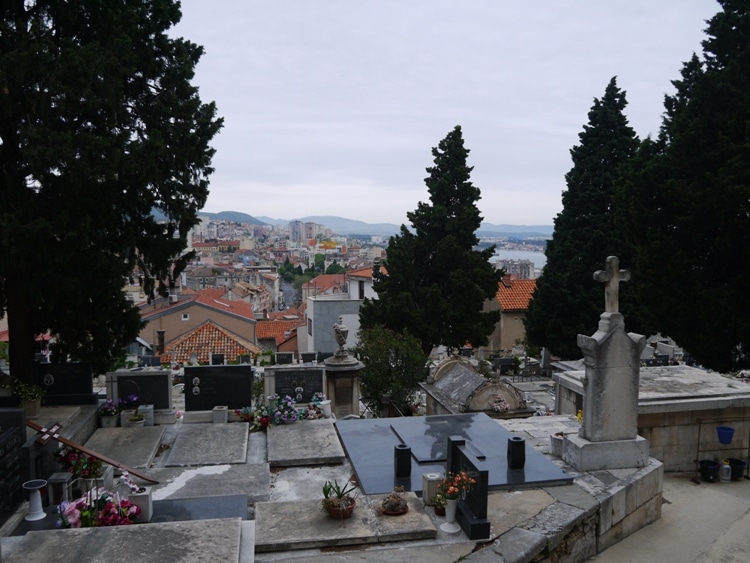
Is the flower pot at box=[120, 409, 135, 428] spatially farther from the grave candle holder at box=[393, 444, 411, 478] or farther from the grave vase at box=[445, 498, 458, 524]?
the grave vase at box=[445, 498, 458, 524]

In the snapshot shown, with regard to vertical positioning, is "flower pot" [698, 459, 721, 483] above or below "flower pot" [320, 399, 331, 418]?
below

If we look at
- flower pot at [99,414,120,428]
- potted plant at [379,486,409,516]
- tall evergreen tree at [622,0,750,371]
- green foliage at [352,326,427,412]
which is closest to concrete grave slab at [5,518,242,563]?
potted plant at [379,486,409,516]

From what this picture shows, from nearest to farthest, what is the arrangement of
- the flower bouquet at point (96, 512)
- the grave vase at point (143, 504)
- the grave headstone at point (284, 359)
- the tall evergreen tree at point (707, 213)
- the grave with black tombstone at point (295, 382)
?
the flower bouquet at point (96, 512) < the grave vase at point (143, 504) < the grave with black tombstone at point (295, 382) < the tall evergreen tree at point (707, 213) < the grave headstone at point (284, 359)

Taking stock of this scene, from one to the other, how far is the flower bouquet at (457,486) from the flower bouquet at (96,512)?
358 cm

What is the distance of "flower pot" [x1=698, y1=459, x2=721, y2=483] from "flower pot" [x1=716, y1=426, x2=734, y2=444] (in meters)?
0.50

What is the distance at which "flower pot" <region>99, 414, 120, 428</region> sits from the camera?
12.0m

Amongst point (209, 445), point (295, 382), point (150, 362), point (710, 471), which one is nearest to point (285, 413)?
point (295, 382)

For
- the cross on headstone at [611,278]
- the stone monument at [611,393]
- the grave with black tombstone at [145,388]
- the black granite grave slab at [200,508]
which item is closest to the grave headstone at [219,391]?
the grave with black tombstone at [145,388]

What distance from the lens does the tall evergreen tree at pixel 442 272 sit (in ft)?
87.0

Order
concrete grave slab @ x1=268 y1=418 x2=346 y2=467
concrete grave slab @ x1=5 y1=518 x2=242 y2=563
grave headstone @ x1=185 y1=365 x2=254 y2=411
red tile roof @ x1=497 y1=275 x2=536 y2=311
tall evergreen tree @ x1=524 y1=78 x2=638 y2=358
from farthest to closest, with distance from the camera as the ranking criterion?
red tile roof @ x1=497 y1=275 x2=536 y2=311 < tall evergreen tree @ x1=524 y1=78 x2=638 y2=358 < grave headstone @ x1=185 y1=365 x2=254 y2=411 < concrete grave slab @ x1=268 y1=418 x2=346 y2=467 < concrete grave slab @ x1=5 y1=518 x2=242 y2=563

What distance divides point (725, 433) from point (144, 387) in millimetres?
11165

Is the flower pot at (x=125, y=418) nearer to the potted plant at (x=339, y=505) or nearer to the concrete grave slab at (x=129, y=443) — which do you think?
the concrete grave slab at (x=129, y=443)

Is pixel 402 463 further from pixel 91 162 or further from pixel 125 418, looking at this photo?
pixel 91 162

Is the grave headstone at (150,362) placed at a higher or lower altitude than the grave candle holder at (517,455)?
lower
